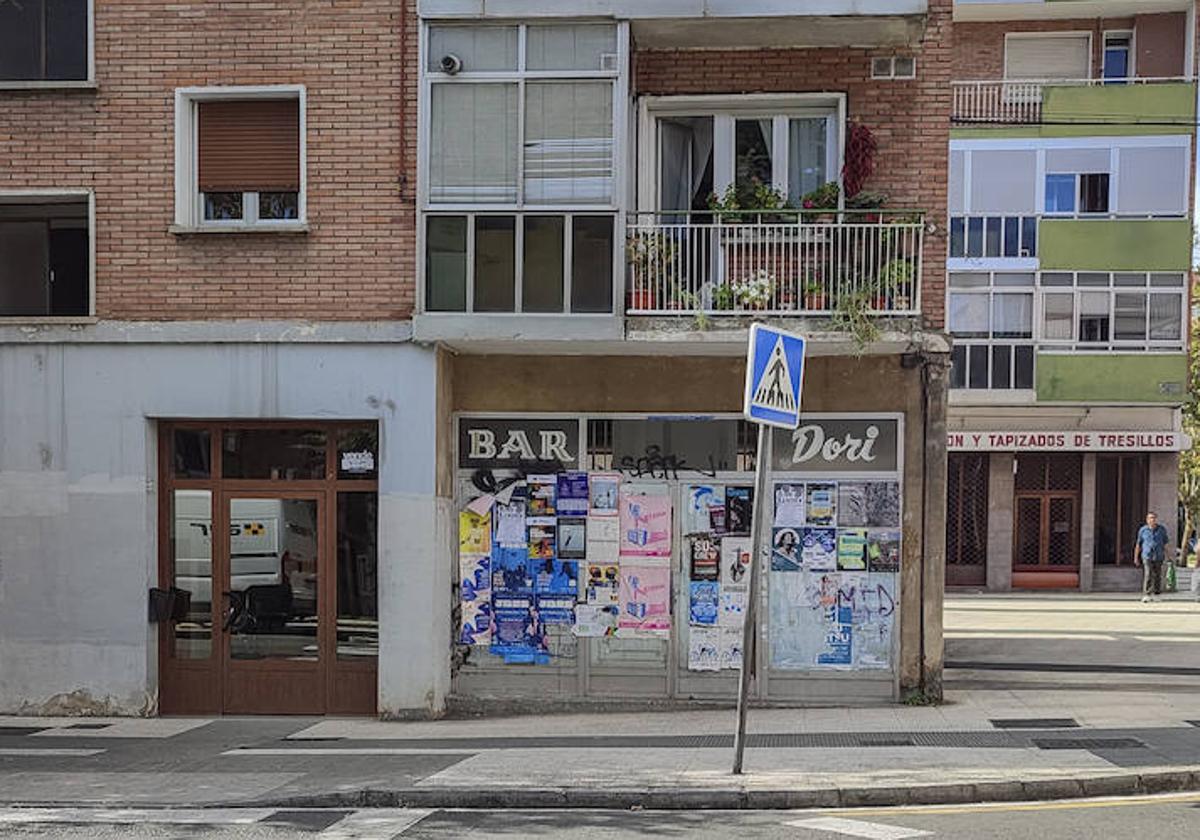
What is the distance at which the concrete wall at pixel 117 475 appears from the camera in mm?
12125

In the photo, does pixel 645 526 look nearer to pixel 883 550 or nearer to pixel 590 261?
pixel 883 550

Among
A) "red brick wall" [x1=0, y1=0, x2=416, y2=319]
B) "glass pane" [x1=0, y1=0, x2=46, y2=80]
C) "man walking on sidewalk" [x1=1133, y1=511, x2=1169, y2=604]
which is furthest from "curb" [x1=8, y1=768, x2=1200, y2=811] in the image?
"man walking on sidewalk" [x1=1133, y1=511, x2=1169, y2=604]

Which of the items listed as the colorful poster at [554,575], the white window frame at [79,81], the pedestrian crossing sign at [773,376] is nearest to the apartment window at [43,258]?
the white window frame at [79,81]

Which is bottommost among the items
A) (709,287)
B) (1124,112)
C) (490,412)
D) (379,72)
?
(490,412)

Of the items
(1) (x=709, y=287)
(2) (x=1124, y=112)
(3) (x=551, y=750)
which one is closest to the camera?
(3) (x=551, y=750)

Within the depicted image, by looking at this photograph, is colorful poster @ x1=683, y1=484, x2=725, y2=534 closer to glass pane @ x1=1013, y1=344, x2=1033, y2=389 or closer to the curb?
the curb

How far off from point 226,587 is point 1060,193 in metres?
22.0

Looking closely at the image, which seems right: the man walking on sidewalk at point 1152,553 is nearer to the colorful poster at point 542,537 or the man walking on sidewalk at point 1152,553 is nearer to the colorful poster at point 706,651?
the colorful poster at point 706,651

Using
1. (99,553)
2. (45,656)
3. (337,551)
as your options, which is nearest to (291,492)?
(337,551)

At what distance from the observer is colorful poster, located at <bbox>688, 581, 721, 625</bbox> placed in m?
12.5

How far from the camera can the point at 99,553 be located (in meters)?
12.3

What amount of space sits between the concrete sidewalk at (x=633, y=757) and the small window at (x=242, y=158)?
192 inches

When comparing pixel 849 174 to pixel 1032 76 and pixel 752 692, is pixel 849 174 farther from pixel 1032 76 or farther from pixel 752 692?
pixel 1032 76

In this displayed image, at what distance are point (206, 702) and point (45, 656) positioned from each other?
1558 mm
